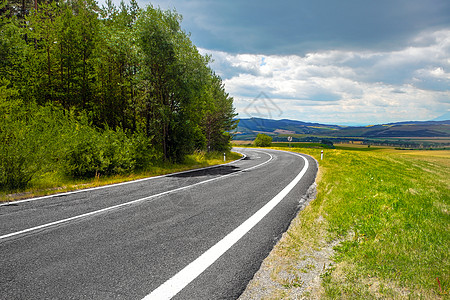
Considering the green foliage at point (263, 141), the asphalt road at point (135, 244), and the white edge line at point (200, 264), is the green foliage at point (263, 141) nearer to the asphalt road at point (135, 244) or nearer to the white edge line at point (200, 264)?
the asphalt road at point (135, 244)

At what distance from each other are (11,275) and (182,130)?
13.6 meters

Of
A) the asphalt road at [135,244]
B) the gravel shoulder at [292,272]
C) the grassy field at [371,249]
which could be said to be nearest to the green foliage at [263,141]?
the asphalt road at [135,244]

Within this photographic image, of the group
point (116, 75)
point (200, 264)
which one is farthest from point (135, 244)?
point (116, 75)

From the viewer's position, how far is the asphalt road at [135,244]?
2.65 m

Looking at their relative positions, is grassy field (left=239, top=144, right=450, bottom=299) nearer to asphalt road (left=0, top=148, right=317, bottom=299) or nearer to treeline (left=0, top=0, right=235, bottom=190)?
asphalt road (left=0, top=148, right=317, bottom=299)

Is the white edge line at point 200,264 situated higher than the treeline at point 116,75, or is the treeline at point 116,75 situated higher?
the treeline at point 116,75

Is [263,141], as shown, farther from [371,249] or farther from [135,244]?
[135,244]

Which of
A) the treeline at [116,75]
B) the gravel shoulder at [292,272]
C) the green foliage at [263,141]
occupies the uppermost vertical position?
the treeline at [116,75]

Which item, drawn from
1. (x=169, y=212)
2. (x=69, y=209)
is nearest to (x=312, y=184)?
(x=169, y=212)

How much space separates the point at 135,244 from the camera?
3736mm

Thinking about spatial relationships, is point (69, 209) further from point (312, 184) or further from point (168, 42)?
point (168, 42)

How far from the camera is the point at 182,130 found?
53.1 ft

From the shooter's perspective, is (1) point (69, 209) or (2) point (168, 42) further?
(2) point (168, 42)

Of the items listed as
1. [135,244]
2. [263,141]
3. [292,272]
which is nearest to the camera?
[292,272]
